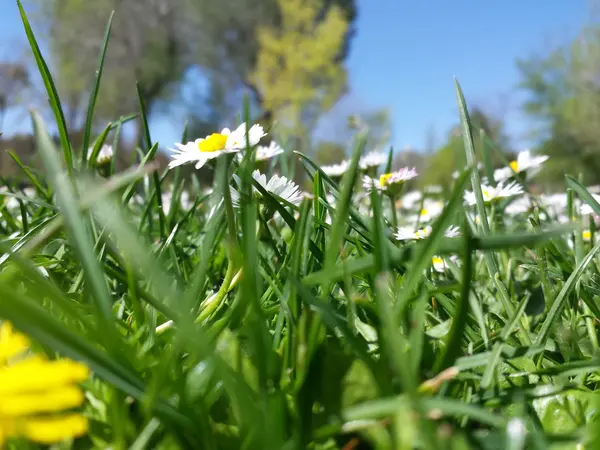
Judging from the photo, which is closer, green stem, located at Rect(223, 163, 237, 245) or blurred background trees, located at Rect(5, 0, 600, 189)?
green stem, located at Rect(223, 163, 237, 245)

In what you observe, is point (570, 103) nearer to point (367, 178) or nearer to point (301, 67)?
point (301, 67)

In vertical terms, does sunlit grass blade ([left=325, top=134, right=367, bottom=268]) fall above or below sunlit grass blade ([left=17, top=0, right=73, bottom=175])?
below

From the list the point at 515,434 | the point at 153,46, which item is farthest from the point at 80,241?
the point at 153,46

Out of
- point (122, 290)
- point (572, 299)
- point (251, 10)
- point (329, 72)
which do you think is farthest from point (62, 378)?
point (251, 10)

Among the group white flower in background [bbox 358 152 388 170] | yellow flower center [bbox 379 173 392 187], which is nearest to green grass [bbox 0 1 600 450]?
yellow flower center [bbox 379 173 392 187]

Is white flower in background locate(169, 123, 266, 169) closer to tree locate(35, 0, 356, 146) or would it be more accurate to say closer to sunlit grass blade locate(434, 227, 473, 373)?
sunlit grass blade locate(434, 227, 473, 373)

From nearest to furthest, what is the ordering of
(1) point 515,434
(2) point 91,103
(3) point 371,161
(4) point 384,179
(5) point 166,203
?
1. (1) point 515,434
2. (2) point 91,103
3. (4) point 384,179
4. (3) point 371,161
5. (5) point 166,203
